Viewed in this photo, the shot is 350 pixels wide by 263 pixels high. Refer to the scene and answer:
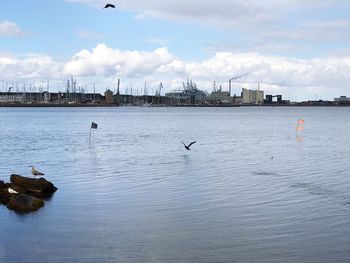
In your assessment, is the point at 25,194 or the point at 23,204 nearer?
the point at 23,204

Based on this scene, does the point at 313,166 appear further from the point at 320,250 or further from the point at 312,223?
the point at 320,250

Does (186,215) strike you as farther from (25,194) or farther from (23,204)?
(25,194)

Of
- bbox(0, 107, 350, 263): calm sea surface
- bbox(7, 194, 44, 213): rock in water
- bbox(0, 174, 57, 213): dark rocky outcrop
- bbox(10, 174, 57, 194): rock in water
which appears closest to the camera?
bbox(0, 107, 350, 263): calm sea surface

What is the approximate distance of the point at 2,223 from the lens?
55.0 feet

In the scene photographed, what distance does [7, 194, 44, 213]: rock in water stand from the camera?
1848 centimetres

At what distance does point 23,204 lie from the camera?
732 inches

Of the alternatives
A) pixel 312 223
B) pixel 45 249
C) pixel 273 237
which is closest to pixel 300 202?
pixel 312 223

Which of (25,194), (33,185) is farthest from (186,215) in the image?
(33,185)

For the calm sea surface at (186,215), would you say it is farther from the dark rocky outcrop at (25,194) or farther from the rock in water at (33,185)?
the rock in water at (33,185)

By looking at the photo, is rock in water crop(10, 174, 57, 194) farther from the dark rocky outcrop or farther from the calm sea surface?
the calm sea surface

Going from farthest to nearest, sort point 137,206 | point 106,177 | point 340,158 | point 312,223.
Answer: point 340,158 → point 106,177 → point 137,206 → point 312,223

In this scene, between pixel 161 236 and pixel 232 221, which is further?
pixel 232 221

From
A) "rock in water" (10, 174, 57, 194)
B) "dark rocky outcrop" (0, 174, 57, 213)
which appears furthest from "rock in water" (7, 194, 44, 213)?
"rock in water" (10, 174, 57, 194)

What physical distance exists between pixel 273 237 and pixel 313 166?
17047 mm
